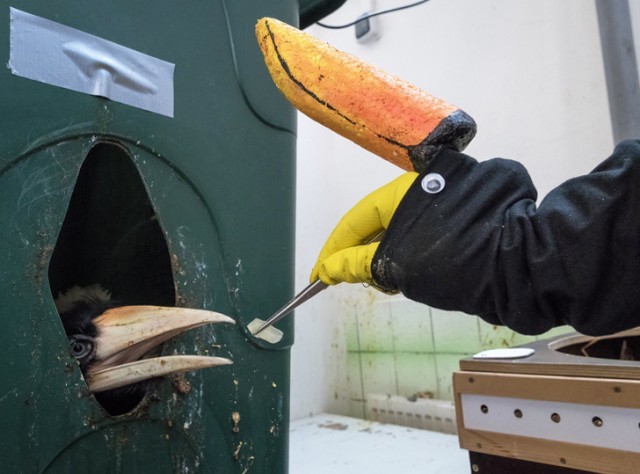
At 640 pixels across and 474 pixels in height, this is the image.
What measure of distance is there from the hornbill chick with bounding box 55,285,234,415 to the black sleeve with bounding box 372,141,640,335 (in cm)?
23

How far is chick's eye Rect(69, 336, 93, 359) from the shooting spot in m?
0.56

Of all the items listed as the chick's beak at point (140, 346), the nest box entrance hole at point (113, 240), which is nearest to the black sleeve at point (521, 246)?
the chick's beak at point (140, 346)

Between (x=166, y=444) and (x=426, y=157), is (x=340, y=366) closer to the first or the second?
(x=166, y=444)

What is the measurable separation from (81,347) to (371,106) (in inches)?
16.8

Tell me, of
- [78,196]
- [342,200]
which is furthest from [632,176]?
[342,200]

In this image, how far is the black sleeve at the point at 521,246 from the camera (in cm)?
39

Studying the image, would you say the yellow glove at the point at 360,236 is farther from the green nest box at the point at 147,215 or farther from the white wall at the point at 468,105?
the white wall at the point at 468,105

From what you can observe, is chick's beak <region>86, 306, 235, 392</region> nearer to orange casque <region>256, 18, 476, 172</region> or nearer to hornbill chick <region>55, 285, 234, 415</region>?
hornbill chick <region>55, 285, 234, 415</region>

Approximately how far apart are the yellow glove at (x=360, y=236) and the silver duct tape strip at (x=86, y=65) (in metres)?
0.26

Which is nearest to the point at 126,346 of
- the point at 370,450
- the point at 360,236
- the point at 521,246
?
the point at 360,236

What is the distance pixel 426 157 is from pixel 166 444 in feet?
1.43

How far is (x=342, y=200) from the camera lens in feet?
6.20

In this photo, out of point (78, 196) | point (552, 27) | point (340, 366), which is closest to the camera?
point (78, 196)

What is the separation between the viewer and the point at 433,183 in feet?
1.46
